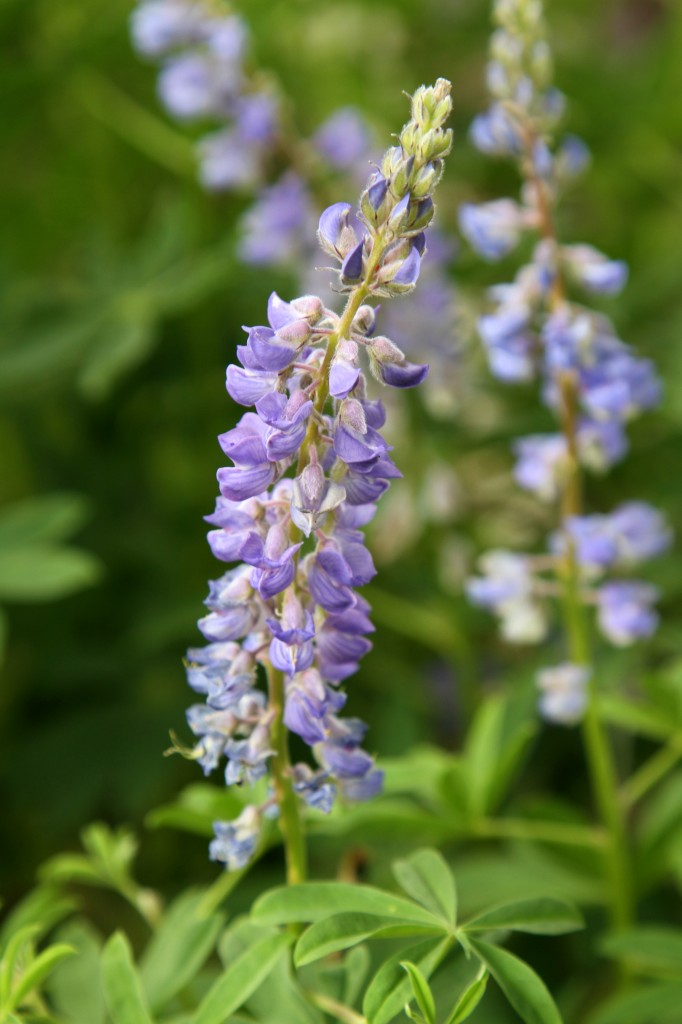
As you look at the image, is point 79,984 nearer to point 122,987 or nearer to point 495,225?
point 122,987

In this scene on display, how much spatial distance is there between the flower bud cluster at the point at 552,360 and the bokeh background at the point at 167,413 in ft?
0.90

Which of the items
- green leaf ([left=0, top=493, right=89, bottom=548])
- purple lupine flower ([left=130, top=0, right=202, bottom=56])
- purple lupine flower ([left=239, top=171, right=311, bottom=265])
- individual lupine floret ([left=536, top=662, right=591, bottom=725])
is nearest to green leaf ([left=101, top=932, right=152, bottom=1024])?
individual lupine floret ([left=536, top=662, right=591, bottom=725])

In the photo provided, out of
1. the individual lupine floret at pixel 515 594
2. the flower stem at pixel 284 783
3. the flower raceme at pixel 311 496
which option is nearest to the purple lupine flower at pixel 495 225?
the individual lupine floret at pixel 515 594

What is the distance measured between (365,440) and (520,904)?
511mm

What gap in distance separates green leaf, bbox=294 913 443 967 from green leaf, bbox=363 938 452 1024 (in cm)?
2

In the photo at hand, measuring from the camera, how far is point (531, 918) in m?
1.13

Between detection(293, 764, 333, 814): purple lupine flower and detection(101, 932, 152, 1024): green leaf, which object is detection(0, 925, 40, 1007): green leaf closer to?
detection(101, 932, 152, 1024): green leaf

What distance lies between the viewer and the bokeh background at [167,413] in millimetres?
2234

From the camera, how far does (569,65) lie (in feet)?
9.88

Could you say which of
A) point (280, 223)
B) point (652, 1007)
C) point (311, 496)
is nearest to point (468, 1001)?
point (652, 1007)

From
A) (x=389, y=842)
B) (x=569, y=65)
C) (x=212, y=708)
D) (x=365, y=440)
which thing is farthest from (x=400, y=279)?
(x=569, y=65)

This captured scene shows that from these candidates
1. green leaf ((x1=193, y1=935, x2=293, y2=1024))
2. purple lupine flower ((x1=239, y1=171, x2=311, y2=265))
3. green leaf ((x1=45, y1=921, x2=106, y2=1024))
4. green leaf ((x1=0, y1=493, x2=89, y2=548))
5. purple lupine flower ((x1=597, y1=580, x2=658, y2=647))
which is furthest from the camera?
purple lupine flower ((x1=239, y1=171, x2=311, y2=265))

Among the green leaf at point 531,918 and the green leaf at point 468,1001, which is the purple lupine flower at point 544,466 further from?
the green leaf at point 468,1001

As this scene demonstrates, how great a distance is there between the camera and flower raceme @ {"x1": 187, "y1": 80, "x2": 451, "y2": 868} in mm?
916
